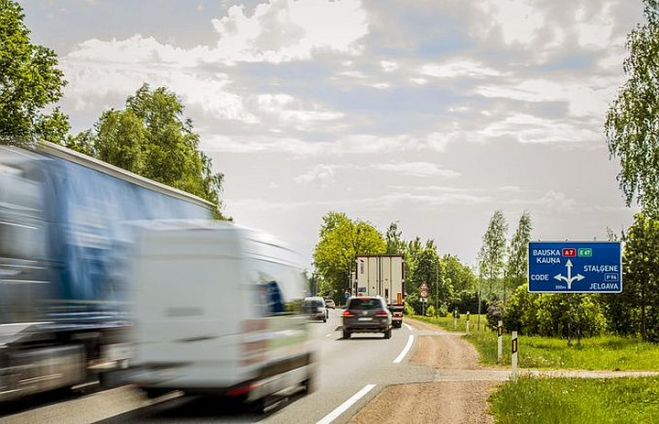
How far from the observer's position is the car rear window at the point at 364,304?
39375mm

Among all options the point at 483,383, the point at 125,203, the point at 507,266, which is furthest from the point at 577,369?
the point at 507,266

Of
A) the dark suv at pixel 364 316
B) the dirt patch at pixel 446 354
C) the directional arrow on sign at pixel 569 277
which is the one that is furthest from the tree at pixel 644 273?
the directional arrow on sign at pixel 569 277

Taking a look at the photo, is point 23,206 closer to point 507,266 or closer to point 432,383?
point 432,383

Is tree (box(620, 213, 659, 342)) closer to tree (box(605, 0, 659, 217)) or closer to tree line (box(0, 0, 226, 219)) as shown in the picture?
tree (box(605, 0, 659, 217))

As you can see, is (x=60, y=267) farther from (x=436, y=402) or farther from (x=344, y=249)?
(x=344, y=249)

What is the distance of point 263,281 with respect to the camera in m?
14.6

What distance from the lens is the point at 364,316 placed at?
129ft

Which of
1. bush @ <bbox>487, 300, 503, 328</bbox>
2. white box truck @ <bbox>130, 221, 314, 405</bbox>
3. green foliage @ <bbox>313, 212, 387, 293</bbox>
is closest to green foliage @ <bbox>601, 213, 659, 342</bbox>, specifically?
bush @ <bbox>487, 300, 503, 328</bbox>

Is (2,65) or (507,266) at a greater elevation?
(2,65)

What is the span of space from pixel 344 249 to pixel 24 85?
326 ft

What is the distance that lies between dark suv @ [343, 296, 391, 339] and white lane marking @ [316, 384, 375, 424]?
19.9m

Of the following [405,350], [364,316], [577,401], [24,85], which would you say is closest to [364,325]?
[364,316]

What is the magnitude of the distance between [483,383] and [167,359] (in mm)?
8258

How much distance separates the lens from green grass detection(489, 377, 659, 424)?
1372 centimetres
